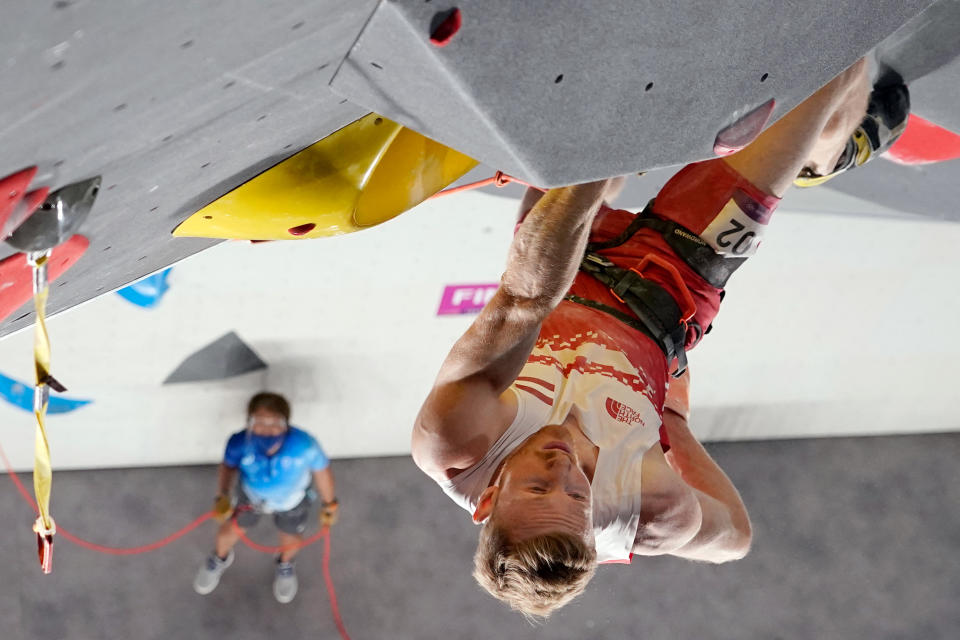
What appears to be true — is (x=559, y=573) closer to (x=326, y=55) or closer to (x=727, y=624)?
(x=326, y=55)

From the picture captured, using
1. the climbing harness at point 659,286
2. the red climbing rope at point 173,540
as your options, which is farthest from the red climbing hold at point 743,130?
the red climbing rope at point 173,540

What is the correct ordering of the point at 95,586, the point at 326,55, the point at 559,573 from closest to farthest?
the point at 326,55 < the point at 559,573 < the point at 95,586

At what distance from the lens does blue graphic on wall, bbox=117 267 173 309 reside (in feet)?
9.72

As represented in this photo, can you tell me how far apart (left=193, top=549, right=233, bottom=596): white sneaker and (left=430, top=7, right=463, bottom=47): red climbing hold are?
11.2 ft

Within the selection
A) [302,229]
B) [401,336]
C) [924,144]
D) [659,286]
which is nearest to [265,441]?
[401,336]

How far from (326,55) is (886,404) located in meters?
3.76

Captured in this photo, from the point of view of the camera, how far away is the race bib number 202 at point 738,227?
1.75 m

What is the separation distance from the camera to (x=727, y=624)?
3947 mm

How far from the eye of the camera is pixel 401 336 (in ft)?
10.9

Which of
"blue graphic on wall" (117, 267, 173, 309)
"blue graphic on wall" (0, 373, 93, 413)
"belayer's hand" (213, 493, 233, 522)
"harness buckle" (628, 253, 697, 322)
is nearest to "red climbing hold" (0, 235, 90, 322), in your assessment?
"harness buckle" (628, 253, 697, 322)

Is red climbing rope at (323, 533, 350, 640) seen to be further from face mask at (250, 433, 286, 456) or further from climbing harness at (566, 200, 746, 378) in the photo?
climbing harness at (566, 200, 746, 378)

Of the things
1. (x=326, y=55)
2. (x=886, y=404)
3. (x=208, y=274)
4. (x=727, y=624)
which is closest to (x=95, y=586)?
(x=208, y=274)

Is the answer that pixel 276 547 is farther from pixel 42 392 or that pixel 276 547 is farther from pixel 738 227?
pixel 42 392

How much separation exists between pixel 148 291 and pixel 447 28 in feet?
8.07
